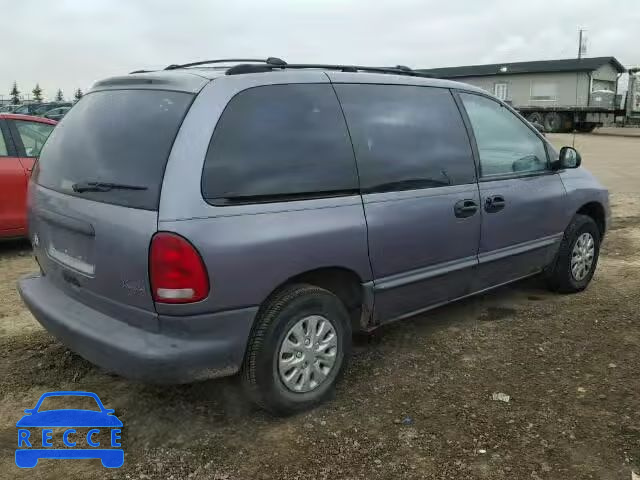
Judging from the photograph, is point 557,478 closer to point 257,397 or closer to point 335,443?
point 335,443

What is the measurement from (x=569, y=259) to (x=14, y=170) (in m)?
5.50

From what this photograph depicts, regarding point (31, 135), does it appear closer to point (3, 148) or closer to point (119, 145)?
point (3, 148)

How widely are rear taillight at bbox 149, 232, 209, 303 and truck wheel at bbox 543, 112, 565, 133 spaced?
3599 cm

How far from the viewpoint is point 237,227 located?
2.78m

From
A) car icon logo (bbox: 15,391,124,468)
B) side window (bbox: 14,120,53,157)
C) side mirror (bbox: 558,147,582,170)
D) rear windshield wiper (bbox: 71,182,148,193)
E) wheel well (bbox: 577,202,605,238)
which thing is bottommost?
car icon logo (bbox: 15,391,124,468)

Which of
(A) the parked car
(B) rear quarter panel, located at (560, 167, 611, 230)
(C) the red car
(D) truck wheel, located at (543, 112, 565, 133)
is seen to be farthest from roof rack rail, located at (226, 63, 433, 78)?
(D) truck wheel, located at (543, 112, 565, 133)

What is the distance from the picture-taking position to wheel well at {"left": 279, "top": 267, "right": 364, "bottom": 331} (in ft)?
10.6

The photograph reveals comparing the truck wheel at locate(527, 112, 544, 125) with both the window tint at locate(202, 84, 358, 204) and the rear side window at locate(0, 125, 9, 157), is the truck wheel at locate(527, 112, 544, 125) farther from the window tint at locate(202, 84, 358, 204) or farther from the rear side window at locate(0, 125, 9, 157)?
the window tint at locate(202, 84, 358, 204)

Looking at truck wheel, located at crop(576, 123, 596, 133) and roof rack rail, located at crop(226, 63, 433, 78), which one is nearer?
roof rack rail, located at crop(226, 63, 433, 78)

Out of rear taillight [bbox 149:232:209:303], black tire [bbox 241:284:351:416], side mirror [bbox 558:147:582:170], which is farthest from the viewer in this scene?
side mirror [bbox 558:147:582:170]

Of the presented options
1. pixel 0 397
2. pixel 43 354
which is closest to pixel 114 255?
pixel 0 397

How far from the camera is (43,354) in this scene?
12.9ft

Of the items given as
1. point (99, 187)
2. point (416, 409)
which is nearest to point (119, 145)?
point (99, 187)

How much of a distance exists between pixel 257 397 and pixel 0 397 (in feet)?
4.94
